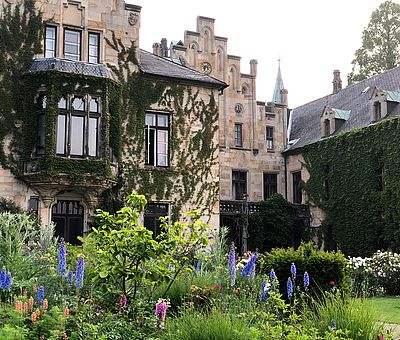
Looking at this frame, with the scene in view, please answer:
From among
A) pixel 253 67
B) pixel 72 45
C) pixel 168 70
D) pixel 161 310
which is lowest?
pixel 161 310

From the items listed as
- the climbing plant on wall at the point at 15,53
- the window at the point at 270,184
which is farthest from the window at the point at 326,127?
the climbing plant on wall at the point at 15,53

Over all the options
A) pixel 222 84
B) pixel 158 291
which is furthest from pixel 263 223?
pixel 158 291

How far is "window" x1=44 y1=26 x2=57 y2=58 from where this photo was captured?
20094 mm

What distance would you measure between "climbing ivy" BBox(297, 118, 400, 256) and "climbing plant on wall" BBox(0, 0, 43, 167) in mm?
14865

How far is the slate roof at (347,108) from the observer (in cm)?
2780

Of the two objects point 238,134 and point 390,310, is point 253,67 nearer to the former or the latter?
point 238,134

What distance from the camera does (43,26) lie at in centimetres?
1991

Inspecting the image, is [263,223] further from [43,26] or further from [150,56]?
[43,26]

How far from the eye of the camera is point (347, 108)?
1190 inches

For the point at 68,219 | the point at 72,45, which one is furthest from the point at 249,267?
the point at 72,45

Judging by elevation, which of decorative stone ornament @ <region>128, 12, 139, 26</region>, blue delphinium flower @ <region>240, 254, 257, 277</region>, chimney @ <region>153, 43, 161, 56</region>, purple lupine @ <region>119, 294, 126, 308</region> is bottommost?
purple lupine @ <region>119, 294, 126, 308</region>

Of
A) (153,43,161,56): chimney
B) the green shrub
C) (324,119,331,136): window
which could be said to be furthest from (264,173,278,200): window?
the green shrub

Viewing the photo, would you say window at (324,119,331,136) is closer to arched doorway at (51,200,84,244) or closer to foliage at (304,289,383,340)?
arched doorway at (51,200,84,244)

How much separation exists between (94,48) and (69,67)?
178cm
